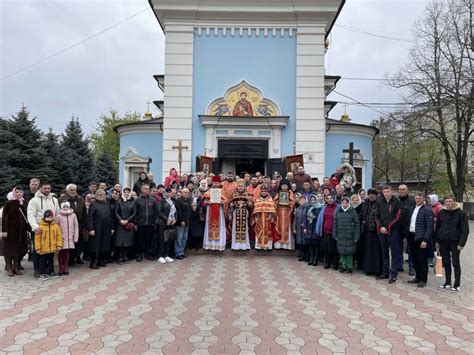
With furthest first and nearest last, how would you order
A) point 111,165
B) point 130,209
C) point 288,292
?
point 111,165 → point 130,209 → point 288,292

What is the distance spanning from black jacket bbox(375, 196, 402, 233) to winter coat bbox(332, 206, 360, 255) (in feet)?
1.61

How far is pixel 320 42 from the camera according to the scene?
55.3 ft

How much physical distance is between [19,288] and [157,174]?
10863mm

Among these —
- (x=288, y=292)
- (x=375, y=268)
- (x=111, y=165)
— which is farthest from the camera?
(x=111, y=165)

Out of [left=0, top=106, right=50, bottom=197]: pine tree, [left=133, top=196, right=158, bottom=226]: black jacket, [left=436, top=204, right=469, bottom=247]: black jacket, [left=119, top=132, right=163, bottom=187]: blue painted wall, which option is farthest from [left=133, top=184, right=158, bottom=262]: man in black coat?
[left=0, top=106, right=50, bottom=197]: pine tree

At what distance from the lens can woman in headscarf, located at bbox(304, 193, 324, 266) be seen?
9672 mm

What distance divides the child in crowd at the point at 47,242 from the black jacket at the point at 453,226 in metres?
7.10

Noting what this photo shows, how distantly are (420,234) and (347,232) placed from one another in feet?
4.72

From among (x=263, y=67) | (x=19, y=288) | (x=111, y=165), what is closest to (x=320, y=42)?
(x=263, y=67)

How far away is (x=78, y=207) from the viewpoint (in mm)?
9078

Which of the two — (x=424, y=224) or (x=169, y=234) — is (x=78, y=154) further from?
(x=424, y=224)

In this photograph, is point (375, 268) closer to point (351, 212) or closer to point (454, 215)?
point (351, 212)

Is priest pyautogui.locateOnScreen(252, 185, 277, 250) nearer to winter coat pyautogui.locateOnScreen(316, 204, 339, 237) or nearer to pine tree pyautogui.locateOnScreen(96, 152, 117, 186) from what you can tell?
winter coat pyautogui.locateOnScreen(316, 204, 339, 237)

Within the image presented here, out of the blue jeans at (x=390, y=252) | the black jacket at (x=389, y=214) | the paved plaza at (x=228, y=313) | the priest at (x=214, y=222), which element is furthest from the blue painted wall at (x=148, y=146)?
the blue jeans at (x=390, y=252)
